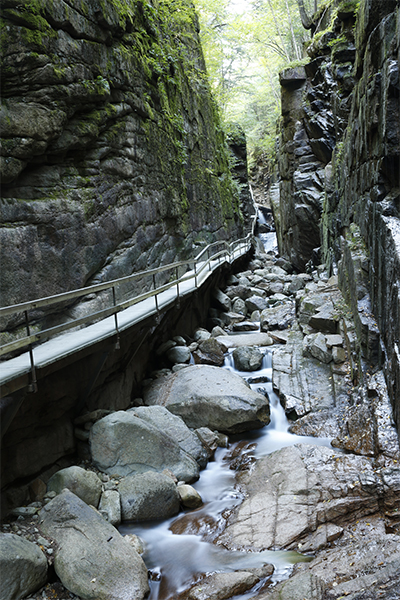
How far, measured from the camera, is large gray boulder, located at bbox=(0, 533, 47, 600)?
127 inches

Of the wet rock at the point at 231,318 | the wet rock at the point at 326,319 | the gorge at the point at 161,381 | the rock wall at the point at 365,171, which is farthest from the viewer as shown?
the wet rock at the point at 231,318

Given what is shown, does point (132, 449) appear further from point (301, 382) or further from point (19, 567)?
point (301, 382)

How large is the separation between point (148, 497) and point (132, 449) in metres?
0.74

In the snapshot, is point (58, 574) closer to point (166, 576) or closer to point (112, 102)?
point (166, 576)

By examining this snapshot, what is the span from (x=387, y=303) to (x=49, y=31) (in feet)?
21.6

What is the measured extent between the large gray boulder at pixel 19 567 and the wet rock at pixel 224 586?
1.38 metres

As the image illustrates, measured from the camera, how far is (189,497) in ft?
17.0

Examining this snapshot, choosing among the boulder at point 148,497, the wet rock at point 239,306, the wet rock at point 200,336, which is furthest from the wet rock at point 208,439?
the wet rock at point 239,306

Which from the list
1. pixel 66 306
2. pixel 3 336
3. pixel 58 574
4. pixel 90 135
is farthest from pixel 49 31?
pixel 58 574

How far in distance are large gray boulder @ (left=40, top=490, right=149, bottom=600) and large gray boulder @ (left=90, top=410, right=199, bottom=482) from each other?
107cm

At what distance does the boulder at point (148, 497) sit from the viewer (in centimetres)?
482

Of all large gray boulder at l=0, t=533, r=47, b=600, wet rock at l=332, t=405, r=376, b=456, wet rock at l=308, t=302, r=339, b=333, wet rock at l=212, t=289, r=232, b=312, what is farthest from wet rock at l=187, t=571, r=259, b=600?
wet rock at l=212, t=289, r=232, b=312

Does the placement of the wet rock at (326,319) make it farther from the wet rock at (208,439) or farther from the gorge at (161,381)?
the wet rock at (208,439)

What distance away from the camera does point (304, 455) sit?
216 inches
